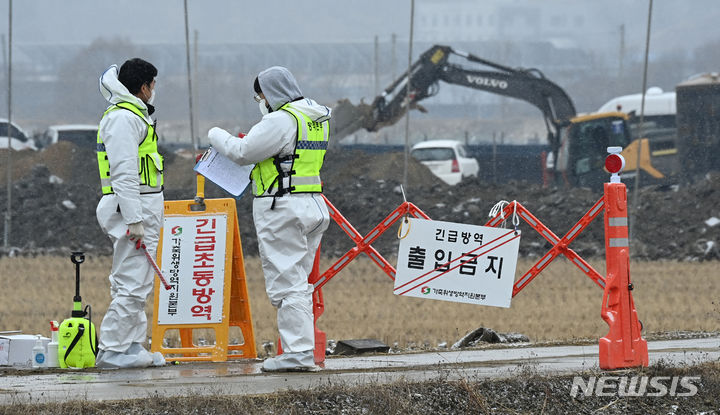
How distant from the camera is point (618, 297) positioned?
26.8 ft

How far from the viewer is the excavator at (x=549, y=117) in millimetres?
33719

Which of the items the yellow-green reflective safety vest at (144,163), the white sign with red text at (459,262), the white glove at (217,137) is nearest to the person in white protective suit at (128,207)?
the yellow-green reflective safety vest at (144,163)

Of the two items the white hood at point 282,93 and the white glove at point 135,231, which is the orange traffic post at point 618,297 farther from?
the white glove at point 135,231

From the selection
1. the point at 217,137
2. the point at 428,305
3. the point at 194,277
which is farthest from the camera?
the point at 428,305

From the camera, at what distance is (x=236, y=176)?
28.3 feet

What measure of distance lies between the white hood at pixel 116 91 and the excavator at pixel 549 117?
24606mm

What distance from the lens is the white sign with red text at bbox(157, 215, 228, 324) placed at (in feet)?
30.3

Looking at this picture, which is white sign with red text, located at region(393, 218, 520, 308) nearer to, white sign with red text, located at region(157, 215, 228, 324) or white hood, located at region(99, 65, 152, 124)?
white sign with red text, located at region(157, 215, 228, 324)

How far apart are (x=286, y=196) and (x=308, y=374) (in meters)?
1.18

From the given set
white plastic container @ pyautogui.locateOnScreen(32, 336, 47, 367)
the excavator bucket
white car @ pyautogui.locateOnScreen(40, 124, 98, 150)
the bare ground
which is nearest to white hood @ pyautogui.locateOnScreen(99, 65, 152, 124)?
white plastic container @ pyautogui.locateOnScreen(32, 336, 47, 367)

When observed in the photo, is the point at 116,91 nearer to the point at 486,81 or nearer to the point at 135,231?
the point at 135,231

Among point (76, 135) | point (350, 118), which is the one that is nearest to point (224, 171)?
point (350, 118)

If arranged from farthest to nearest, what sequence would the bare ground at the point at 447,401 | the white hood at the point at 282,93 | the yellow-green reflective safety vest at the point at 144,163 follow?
1. the yellow-green reflective safety vest at the point at 144,163
2. the white hood at the point at 282,93
3. the bare ground at the point at 447,401

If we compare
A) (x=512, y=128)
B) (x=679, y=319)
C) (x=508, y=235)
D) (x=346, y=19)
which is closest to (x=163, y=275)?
(x=508, y=235)
